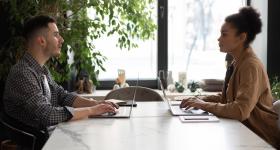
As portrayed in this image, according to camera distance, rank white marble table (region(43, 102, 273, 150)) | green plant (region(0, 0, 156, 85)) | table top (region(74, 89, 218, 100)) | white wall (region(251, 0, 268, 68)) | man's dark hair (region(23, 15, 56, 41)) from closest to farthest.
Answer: white marble table (region(43, 102, 273, 150))
man's dark hair (region(23, 15, 56, 41))
green plant (region(0, 0, 156, 85))
table top (region(74, 89, 218, 100))
white wall (region(251, 0, 268, 68))

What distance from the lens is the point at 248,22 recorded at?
259 centimetres

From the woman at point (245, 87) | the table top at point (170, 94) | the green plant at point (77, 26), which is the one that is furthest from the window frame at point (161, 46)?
the woman at point (245, 87)

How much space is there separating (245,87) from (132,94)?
3.62ft

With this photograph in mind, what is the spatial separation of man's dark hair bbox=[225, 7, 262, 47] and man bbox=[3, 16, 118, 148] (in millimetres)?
924

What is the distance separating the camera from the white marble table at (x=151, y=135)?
1.71 meters

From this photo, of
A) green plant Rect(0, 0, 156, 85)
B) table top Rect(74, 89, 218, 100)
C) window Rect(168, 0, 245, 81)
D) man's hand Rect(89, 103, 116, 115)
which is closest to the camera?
man's hand Rect(89, 103, 116, 115)

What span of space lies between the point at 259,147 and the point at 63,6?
2.05 m

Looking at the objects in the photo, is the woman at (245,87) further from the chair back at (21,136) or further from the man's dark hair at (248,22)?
the chair back at (21,136)

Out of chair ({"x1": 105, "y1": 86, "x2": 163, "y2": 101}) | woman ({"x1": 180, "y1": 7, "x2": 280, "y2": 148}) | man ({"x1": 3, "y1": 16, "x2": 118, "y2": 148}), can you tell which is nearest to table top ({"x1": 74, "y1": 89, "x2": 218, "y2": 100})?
chair ({"x1": 105, "y1": 86, "x2": 163, "y2": 101})

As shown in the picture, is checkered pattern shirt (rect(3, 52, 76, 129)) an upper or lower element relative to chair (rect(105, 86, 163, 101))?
upper

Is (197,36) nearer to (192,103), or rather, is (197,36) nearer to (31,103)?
(192,103)

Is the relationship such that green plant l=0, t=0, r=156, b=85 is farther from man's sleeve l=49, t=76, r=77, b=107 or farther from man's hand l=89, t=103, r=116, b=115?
man's hand l=89, t=103, r=116, b=115

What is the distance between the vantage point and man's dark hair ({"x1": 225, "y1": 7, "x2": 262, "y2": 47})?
8.48 feet

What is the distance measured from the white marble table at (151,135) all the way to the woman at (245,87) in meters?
0.12
